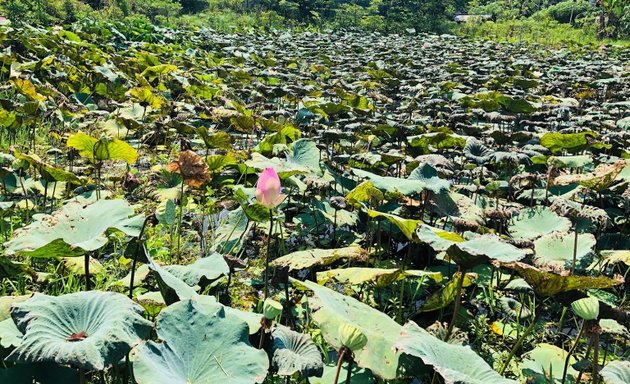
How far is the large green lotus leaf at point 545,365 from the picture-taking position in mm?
A: 2074

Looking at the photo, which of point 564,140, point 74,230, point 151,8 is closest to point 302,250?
point 74,230

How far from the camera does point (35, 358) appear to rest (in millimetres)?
1147

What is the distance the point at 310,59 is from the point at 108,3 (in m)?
12.3

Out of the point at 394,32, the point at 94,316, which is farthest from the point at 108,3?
the point at 94,316

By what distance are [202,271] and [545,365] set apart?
1.45 meters

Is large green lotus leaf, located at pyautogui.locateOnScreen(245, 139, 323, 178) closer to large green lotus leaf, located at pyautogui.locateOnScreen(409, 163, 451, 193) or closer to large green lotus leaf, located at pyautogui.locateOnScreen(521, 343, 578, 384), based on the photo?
large green lotus leaf, located at pyautogui.locateOnScreen(409, 163, 451, 193)

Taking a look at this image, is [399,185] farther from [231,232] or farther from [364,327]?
[364,327]

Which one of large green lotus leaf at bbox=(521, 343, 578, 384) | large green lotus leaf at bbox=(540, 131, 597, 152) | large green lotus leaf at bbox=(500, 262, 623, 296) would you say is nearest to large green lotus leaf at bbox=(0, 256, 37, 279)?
large green lotus leaf at bbox=(500, 262, 623, 296)

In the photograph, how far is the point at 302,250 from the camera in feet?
10.4

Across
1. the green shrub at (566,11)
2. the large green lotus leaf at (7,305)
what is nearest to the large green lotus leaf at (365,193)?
the large green lotus leaf at (7,305)

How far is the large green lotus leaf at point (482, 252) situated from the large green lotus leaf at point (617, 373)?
0.38 metres

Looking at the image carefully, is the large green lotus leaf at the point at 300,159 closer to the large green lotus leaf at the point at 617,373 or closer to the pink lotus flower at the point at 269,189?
the pink lotus flower at the point at 269,189

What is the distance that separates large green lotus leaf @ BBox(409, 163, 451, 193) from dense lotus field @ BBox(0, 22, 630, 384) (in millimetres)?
28

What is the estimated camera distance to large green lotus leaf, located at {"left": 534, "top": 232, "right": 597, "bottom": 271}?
2408mm
